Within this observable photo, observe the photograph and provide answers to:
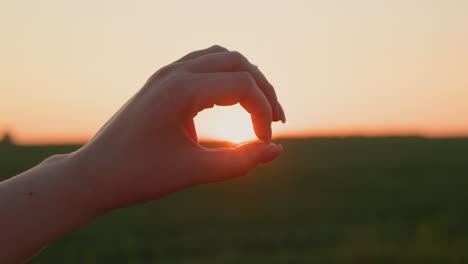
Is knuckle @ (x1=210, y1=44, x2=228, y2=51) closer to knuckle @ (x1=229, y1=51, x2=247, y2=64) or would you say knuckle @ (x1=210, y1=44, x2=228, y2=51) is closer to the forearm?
knuckle @ (x1=229, y1=51, x2=247, y2=64)

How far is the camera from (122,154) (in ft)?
3.84

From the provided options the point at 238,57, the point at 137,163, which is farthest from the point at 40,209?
the point at 238,57

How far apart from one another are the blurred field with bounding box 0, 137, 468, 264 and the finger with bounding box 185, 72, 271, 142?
447 centimetres

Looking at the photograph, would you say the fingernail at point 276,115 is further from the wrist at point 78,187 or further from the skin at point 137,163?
the wrist at point 78,187

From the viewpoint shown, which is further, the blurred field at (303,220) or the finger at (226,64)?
the blurred field at (303,220)

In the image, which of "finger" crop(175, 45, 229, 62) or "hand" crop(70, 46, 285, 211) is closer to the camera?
"hand" crop(70, 46, 285, 211)

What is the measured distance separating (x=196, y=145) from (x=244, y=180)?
933cm

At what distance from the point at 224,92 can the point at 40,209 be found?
16.5 inches

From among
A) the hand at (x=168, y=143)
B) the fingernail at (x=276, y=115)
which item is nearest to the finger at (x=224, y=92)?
the hand at (x=168, y=143)

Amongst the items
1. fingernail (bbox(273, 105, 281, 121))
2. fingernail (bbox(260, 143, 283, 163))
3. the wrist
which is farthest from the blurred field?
the wrist

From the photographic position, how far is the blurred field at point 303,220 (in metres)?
6.02

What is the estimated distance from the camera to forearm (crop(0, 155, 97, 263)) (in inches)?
44.8

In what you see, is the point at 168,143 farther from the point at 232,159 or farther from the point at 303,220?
the point at 303,220

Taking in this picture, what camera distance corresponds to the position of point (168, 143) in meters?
1.19
